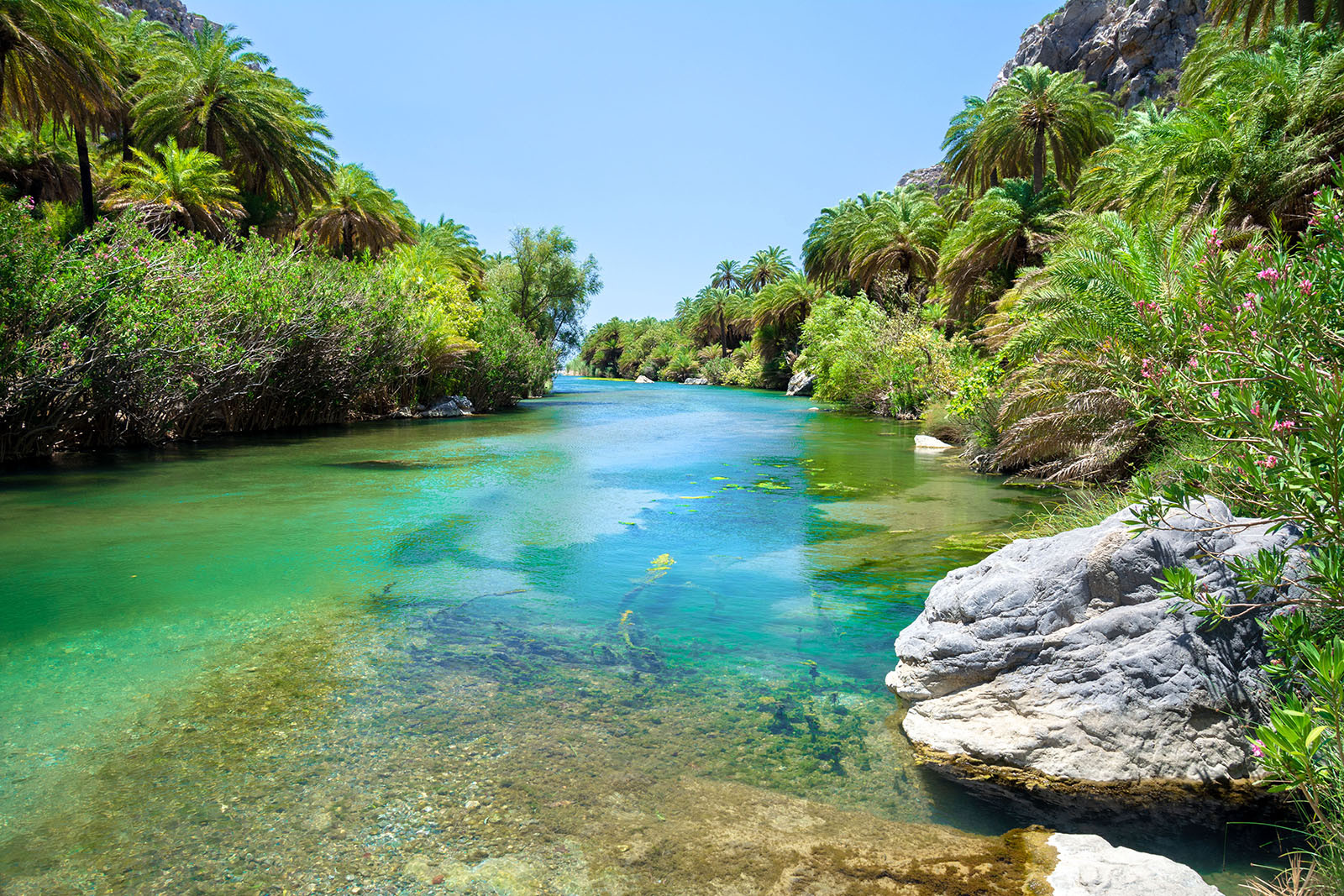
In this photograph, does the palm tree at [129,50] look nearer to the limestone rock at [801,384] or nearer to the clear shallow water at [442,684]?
the clear shallow water at [442,684]

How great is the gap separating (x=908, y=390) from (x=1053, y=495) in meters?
18.4

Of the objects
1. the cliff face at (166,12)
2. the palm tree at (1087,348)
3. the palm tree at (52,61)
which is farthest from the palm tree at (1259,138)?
the cliff face at (166,12)

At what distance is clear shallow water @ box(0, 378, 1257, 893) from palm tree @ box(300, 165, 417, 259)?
24.1 m

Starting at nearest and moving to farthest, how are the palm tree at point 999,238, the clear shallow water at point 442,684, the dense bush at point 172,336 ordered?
the clear shallow water at point 442,684, the dense bush at point 172,336, the palm tree at point 999,238

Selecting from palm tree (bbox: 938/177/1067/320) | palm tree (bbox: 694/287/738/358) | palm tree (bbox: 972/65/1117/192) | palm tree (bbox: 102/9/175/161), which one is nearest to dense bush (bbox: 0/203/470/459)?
palm tree (bbox: 102/9/175/161)

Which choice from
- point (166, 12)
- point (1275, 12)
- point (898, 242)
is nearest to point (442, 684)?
point (1275, 12)

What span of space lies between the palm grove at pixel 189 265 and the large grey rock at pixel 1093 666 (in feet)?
51.7

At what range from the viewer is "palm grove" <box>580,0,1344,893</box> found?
328 cm

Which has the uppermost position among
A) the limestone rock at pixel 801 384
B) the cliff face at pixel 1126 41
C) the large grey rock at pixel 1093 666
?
the cliff face at pixel 1126 41

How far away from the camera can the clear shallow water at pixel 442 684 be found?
3752mm

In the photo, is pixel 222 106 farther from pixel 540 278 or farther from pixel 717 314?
pixel 717 314

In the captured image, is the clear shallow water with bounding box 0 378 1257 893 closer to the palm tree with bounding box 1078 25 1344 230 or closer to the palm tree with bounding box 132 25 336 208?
the palm tree with bounding box 1078 25 1344 230

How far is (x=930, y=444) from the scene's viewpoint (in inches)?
822

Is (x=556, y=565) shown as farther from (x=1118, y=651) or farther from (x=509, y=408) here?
(x=509, y=408)
